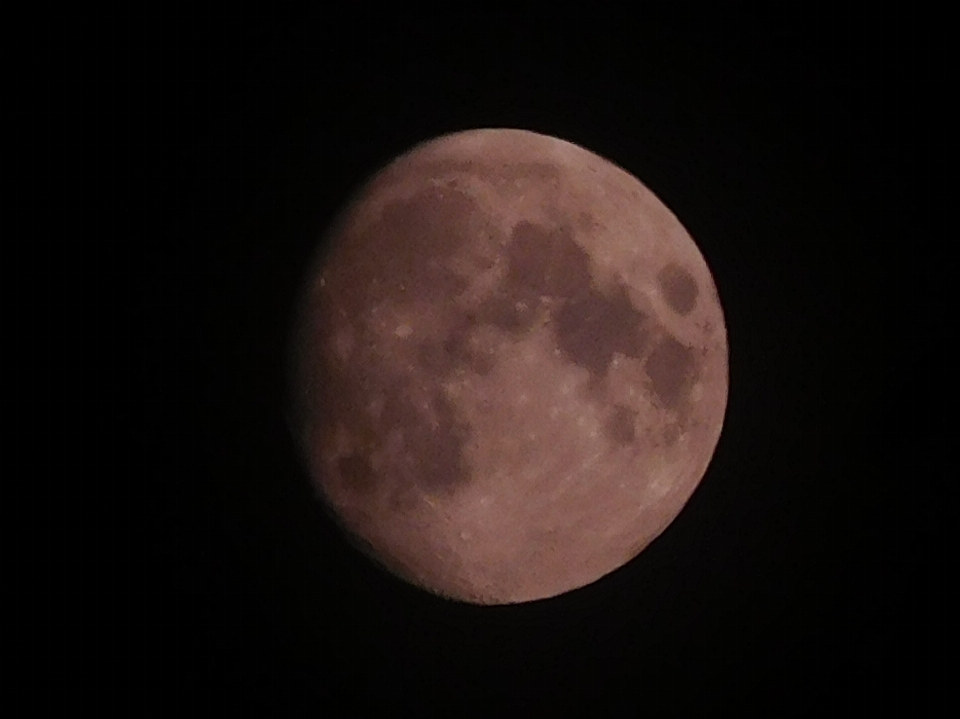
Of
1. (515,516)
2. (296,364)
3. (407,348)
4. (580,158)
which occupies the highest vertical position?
(580,158)

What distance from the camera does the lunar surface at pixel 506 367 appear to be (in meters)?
2.71

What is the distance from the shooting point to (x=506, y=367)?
2.68 metres

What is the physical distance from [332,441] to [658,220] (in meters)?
1.49

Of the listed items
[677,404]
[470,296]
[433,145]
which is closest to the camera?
[470,296]

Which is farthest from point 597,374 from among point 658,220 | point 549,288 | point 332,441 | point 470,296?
point 332,441

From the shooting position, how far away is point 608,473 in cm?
283

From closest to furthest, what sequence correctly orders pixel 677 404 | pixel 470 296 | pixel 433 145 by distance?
pixel 470 296 → pixel 677 404 → pixel 433 145

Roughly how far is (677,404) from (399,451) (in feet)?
3.38

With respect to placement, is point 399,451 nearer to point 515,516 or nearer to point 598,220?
A: point 515,516

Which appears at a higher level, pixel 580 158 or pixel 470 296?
pixel 580 158

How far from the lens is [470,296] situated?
2.71 metres

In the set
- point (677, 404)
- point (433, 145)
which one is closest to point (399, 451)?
point (677, 404)

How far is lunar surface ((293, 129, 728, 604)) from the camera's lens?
8.87 ft

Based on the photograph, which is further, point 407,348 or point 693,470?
point 693,470
